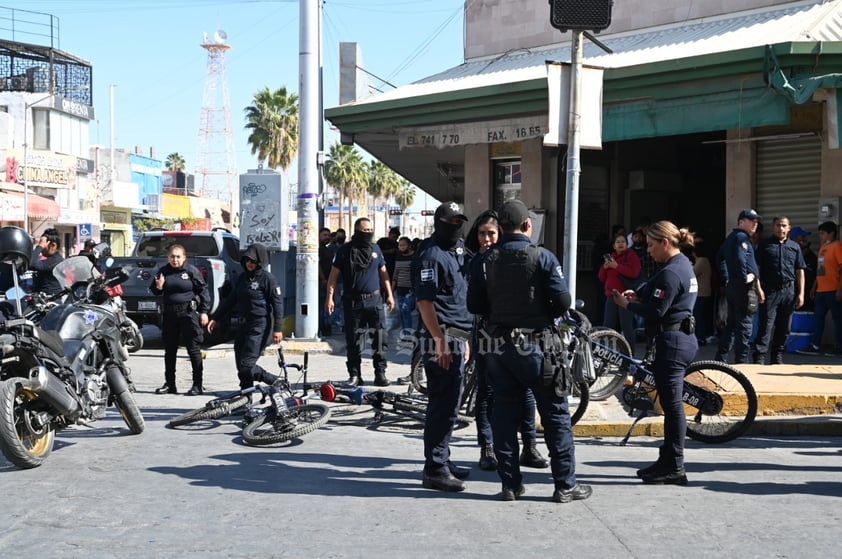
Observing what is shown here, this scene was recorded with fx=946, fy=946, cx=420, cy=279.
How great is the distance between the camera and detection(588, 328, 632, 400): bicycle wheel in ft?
28.3

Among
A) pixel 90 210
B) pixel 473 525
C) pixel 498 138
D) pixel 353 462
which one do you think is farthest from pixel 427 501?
pixel 90 210

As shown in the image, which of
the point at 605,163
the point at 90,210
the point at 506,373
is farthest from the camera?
the point at 90,210

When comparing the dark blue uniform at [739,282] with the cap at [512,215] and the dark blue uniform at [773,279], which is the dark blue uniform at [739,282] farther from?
the cap at [512,215]

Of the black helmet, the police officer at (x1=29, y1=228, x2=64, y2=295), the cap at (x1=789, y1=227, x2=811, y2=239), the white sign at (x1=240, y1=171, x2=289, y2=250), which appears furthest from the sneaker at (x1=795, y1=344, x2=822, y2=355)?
the police officer at (x1=29, y1=228, x2=64, y2=295)

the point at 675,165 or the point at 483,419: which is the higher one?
the point at 675,165

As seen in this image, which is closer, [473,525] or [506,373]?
[473,525]

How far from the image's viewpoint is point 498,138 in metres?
14.4

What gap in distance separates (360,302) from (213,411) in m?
2.80

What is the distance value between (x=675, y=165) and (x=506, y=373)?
13243mm

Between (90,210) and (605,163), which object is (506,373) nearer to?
(605,163)

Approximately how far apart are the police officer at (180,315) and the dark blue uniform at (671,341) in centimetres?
564

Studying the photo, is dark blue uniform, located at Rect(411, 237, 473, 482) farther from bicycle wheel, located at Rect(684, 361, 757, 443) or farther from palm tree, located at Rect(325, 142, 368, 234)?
palm tree, located at Rect(325, 142, 368, 234)

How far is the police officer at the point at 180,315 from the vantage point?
10555mm

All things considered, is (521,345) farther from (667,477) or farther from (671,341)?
(667,477)
